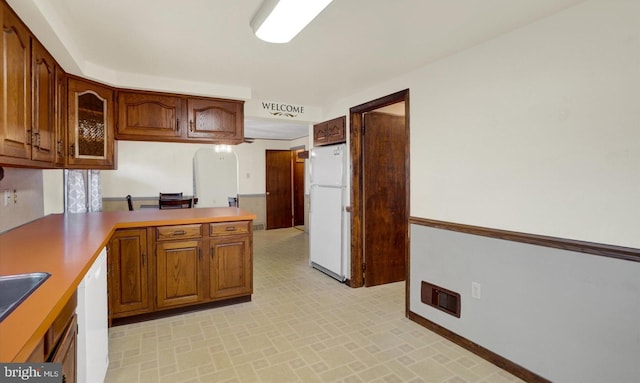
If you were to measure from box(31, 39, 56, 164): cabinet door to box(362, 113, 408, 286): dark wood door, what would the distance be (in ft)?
9.11

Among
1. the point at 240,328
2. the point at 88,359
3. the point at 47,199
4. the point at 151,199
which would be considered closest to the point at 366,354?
the point at 240,328

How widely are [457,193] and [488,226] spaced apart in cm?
35

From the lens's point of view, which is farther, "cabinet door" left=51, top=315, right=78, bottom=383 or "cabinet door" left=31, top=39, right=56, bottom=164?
"cabinet door" left=31, top=39, right=56, bottom=164

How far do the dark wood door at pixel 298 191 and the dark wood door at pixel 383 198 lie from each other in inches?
176

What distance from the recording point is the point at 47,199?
3221 mm

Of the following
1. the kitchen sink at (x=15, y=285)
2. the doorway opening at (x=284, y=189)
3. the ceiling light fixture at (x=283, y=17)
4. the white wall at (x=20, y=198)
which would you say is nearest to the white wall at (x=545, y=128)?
→ the ceiling light fixture at (x=283, y=17)

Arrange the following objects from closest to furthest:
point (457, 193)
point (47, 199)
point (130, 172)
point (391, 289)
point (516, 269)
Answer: point (516, 269) < point (457, 193) < point (47, 199) < point (391, 289) < point (130, 172)

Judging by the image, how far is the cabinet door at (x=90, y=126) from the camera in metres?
2.69

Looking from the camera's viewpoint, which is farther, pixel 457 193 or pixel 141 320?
pixel 141 320

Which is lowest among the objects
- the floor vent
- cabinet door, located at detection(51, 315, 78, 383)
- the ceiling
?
the floor vent

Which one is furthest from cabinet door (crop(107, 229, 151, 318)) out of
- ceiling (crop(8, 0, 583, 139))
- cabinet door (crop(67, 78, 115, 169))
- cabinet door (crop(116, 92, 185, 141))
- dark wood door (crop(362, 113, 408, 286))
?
dark wood door (crop(362, 113, 408, 286))

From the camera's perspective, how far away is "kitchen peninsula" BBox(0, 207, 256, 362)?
96 centimetres

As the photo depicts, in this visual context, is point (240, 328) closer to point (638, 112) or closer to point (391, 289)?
point (391, 289)

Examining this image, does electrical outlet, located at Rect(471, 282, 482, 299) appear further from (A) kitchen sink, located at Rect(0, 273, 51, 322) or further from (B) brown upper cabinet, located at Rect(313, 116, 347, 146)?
(A) kitchen sink, located at Rect(0, 273, 51, 322)
